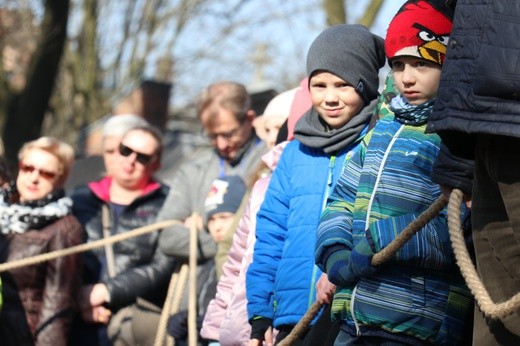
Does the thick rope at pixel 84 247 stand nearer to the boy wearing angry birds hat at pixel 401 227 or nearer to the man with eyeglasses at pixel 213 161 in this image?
the man with eyeglasses at pixel 213 161

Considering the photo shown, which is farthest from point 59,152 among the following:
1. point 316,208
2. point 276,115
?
point 316,208

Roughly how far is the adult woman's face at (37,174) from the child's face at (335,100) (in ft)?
8.67

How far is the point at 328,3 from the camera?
11.6m

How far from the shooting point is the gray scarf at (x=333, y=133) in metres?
5.10

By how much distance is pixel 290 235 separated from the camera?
514cm

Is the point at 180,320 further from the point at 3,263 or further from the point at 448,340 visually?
the point at 448,340

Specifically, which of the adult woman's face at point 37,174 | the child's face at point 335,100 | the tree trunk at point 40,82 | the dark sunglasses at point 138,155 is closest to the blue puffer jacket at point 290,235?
the child's face at point 335,100

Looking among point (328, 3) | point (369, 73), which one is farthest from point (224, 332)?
point (328, 3)

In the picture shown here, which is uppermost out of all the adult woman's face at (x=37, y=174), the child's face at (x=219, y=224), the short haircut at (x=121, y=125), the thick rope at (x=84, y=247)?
the adult woman's face at (x=37, y=174)

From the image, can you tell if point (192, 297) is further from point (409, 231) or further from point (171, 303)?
point (409, 231)

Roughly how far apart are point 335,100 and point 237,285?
45.8 inches

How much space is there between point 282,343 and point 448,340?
1017 millimetres

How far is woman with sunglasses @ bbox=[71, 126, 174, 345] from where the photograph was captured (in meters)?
7.48

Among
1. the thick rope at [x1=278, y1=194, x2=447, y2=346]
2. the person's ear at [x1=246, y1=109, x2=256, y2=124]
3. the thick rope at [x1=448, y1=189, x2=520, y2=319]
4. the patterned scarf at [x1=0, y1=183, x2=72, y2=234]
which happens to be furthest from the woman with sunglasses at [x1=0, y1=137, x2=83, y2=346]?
the thick rope at [x1=448, y1=189, x2=520, y2=319]
